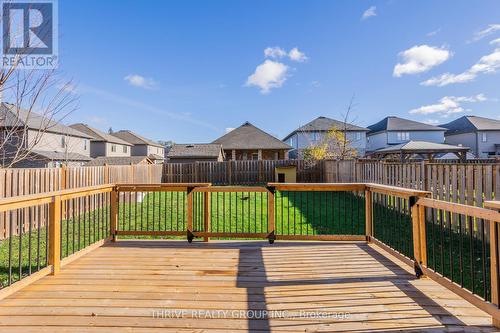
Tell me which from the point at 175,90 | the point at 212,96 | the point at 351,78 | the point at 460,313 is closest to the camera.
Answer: the point at 460,313

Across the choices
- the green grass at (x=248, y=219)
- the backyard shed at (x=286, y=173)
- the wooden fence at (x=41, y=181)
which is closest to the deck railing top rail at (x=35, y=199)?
the wooden fence at (x=41, y=181)

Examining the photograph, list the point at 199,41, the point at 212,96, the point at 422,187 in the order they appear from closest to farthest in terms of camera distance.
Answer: the point at 422,187
the point at 199,41
the point at 212,96

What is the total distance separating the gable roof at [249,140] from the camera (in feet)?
93.5

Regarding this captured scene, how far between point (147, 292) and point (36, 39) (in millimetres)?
4158

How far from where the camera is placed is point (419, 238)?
10.4 ft

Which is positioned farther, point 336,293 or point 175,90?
point 175,90

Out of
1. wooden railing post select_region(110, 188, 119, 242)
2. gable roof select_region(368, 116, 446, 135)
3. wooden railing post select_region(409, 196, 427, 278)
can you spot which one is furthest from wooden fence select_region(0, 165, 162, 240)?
gable roof select_region(368, 116, 446, 135)

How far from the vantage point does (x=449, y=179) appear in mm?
5434

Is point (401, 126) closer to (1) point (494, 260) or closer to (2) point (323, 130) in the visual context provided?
(2) point (323, 130)

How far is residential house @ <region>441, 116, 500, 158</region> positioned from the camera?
113 ft

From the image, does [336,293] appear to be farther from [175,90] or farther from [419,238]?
[175,90]

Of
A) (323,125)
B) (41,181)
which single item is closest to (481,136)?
(323,125)

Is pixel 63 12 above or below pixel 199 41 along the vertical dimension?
below

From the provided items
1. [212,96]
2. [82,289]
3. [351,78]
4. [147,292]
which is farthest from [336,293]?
A: [212,96]
